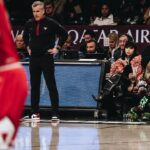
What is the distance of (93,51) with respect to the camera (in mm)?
13102

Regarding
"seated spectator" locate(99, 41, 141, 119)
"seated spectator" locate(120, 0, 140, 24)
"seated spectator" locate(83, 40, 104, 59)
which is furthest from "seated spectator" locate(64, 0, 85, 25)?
"seated spectator" locate(99, 41, 141, 119)

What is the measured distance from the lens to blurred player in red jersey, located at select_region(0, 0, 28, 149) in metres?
2.94

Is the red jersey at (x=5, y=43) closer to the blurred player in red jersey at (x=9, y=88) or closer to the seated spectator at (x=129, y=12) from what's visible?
the blurred player in red jersey at (x=9, y=88)

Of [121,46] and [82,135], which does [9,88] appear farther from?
[121,46]

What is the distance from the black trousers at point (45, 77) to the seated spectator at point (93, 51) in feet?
6.22

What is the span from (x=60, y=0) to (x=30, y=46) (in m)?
5.61

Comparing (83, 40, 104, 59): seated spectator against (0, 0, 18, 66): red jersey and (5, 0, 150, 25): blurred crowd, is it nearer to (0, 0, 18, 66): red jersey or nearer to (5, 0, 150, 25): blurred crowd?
(5, 0, 150, 25): blurred crowd

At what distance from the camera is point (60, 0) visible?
1667 cm

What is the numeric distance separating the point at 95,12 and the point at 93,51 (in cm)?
367

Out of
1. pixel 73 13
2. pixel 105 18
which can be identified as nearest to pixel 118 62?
pixel 105 18

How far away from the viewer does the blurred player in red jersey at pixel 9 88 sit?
9.64ft

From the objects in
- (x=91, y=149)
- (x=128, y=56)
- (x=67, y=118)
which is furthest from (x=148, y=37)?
(x=91, y=149)

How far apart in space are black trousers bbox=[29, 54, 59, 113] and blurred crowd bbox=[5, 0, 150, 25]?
14.7 ft

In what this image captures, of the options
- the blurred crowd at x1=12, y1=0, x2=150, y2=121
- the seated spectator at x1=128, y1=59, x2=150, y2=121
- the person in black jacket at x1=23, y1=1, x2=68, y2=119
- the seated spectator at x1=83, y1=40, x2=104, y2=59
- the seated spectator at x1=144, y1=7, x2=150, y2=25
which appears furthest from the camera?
the seated spectator at x1=144, y1=7, x2=150, y2=25
